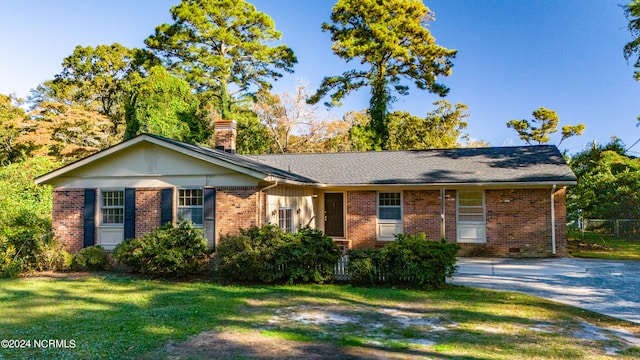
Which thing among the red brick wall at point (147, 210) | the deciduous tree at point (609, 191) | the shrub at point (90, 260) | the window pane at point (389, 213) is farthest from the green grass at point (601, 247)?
the shrub at point (90, 260)

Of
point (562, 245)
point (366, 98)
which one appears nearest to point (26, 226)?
point (562, 245)

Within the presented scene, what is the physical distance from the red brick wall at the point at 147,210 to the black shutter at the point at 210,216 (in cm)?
153

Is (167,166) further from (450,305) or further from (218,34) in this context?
(218,34)

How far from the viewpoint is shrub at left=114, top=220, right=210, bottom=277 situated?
10.3 m

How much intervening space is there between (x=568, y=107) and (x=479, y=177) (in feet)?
80.3

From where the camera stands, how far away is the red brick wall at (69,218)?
40.4 feet

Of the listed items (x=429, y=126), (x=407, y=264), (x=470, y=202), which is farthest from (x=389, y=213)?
(x=429, y=126)

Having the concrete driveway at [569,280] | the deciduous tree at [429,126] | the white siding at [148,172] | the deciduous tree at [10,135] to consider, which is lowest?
the concrete driveway at [569,280]

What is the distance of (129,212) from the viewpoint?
12.1m

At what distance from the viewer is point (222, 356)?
4.88 meters

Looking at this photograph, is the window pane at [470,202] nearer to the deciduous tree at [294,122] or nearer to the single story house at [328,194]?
the single story house at [328,194]

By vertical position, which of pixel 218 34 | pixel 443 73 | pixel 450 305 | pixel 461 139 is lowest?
pixel 450 305

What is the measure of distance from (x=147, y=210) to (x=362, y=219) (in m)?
7.86

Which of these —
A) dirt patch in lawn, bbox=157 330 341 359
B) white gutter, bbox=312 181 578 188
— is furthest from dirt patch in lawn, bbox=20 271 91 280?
white gutter, bbox=312 181 578 188
